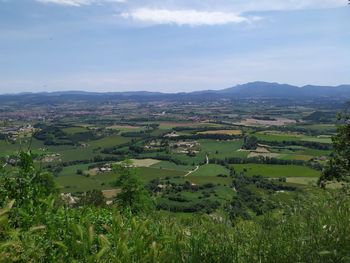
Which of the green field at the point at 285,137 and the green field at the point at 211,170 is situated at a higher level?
the green field at the point at 285,137

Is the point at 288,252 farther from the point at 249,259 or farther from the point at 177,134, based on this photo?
the point at 177,134

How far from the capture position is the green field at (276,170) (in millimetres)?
64250

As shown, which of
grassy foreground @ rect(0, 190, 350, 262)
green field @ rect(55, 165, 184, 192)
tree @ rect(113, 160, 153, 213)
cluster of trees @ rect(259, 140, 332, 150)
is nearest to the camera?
grassy foreground @ rect(0, 190, 350, 262)

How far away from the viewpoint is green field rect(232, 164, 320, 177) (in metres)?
64.2

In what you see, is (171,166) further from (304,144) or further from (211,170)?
(304,144)

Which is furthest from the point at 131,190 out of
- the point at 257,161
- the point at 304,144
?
the point at 304,144

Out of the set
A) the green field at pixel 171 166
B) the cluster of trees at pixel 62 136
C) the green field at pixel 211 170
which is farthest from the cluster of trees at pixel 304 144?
the cluster of trees at pixel 62 136

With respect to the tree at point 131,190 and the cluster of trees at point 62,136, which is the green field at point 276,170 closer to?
the tree at point 131,190

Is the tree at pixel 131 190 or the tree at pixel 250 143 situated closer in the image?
the tree at pixel 131 190

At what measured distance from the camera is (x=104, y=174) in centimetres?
7131

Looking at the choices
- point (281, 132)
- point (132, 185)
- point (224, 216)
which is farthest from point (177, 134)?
point (224, 216)

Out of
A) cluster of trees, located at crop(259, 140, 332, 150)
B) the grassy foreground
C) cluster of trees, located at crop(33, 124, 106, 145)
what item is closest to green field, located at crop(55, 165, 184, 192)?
cluster of trees, located at crop(33, 124, 106, 145)

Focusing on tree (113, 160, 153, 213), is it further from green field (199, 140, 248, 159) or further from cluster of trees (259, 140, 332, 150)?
cluster of trees (259, 140, 332, 150)

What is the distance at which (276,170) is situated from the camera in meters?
68.8
